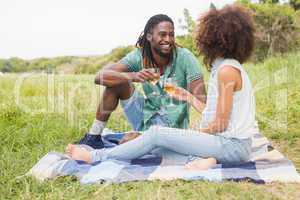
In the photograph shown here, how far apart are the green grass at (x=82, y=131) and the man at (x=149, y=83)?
60 centimetres

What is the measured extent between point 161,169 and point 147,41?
4.05 ft

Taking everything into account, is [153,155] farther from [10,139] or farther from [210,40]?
[10,139]

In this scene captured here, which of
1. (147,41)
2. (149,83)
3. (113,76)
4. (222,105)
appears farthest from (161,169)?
(147,41)

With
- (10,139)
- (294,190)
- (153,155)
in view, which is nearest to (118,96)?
(153,155)

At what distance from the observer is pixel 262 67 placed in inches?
308

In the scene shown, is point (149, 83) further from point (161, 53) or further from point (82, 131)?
point (82, 131)

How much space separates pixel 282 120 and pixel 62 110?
2394 millimetres

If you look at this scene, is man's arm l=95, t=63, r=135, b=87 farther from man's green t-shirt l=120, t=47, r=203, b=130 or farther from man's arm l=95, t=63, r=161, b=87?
man's green t-shirt l=120, t=47, r=203, b=130

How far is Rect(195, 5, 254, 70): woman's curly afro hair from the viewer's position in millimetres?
3252

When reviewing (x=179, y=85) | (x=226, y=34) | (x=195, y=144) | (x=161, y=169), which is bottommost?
(x=161, y=169)

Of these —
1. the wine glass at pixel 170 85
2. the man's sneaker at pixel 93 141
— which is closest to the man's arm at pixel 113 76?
the wine glass at pixel 170 85

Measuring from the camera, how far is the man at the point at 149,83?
12.9 ft

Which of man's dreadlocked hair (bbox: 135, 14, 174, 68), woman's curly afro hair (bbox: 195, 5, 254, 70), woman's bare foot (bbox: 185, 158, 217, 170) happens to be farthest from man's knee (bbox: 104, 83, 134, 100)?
woman's bare foot (bbox: 185, 158, 217, 170)

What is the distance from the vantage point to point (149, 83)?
396cm
